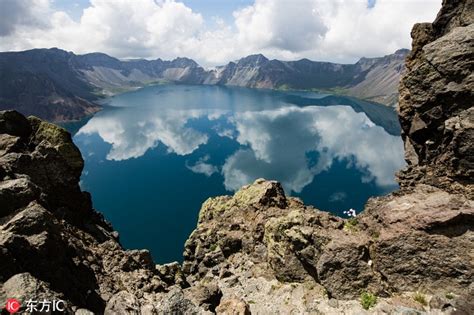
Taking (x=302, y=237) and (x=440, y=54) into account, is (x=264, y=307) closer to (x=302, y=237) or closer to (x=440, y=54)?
(x=302, y=237)

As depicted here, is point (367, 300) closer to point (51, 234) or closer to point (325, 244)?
point (325, 244)

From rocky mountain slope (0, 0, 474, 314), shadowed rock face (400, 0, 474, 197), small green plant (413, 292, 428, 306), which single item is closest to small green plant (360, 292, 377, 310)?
rocky mountain slope (0, 0, 474, 314)

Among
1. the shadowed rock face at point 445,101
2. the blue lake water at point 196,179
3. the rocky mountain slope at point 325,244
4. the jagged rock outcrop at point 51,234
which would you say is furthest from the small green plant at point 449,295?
the blue lake water at point 196,179

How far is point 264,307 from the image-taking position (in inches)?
1034

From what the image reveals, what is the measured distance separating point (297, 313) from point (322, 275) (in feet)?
10.8

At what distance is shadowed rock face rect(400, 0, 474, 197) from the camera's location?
900 inches

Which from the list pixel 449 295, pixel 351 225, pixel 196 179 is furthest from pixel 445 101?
pixel 196 179

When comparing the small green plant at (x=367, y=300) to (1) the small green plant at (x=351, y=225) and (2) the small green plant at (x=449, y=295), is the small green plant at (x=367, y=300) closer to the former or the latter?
(2) the small green plant at (x=449, y=295)

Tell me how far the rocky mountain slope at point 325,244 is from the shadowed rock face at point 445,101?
8cm

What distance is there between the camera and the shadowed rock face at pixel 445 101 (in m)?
22.9

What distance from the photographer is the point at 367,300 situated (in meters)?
22.3

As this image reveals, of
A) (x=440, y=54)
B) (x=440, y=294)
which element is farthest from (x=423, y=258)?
(x=440, y=54)

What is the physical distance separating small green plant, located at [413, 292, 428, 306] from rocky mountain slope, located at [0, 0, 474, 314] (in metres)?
0.11

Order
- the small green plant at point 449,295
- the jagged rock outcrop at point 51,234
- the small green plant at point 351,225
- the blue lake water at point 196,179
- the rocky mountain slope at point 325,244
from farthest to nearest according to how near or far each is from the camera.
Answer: the blue lake water at point 196,179 → the small green plant at point 351,225 → the small green plant at point 449,295 → the rocky mountain slope at point 325,244 → the jagged rock outcrop at point 51,234
